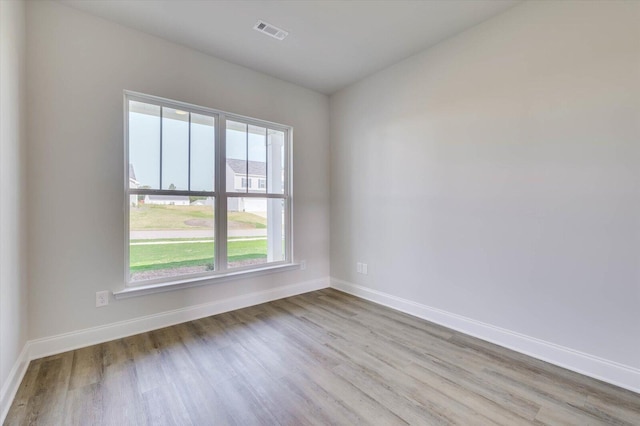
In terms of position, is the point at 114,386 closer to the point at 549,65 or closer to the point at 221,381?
the point at 221,381

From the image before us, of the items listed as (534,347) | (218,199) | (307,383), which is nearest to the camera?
(307,383)

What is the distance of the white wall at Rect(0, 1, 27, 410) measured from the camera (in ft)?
5.22

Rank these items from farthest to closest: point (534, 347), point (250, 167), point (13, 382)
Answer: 1. point (250, 167)
2. point (534, 347)
3. point (13, 382)

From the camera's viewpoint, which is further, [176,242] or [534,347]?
[176,242]

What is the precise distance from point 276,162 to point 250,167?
1.31ft

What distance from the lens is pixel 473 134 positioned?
8.06 feet

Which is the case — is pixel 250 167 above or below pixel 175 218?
above

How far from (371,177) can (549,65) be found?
1.84 metres

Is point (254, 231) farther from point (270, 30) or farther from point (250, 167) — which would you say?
point (270, 30)

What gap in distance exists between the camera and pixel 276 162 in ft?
11.6

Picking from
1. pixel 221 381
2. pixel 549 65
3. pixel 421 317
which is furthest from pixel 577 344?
pixel 221 381

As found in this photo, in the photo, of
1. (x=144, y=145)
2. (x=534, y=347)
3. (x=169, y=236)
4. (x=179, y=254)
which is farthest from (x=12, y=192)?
(x=534, y=347)

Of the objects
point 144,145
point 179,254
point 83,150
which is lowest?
Result: point 179,254

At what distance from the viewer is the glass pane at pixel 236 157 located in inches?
122
